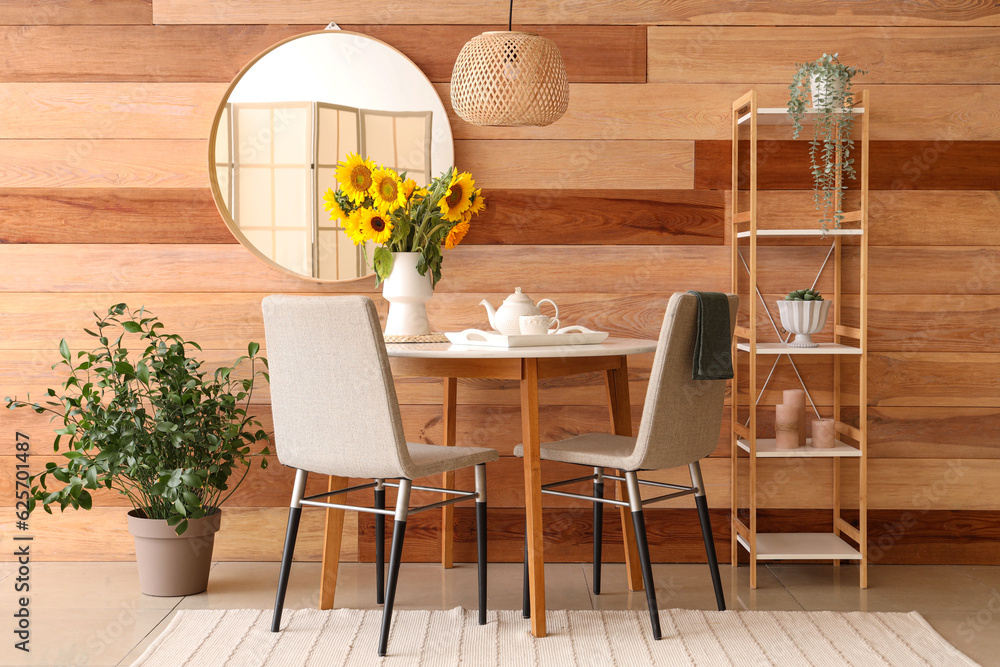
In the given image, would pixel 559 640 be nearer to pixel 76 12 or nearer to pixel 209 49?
pixel 209 49

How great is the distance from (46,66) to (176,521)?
5.09 feet

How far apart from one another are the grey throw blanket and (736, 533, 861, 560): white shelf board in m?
A: 0.74

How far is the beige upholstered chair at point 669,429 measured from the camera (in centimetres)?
217

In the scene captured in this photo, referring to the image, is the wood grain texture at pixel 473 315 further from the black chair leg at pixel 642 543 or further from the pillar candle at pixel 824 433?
the black chair leg at pixel 642 543

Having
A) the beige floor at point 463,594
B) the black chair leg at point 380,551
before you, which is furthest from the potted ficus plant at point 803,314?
the black chair leg at point 380,551

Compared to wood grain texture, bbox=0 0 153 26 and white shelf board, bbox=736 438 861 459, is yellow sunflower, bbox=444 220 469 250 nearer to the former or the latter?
white shelf board, bbox=736 438 861 459

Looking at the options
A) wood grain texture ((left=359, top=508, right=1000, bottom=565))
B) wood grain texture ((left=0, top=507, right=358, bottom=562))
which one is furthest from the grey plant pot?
wood grain texture ((left=359, top=508, right=1000, bottom=565))

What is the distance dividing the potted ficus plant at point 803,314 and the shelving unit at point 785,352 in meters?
0.06

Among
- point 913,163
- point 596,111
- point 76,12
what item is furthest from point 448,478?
point 76,12

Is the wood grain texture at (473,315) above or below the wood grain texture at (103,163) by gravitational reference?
below

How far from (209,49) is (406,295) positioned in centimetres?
111

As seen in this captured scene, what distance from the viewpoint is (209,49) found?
9.34 ft

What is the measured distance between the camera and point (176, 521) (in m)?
2.47

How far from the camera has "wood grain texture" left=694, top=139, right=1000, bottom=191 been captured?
9.34 feet
